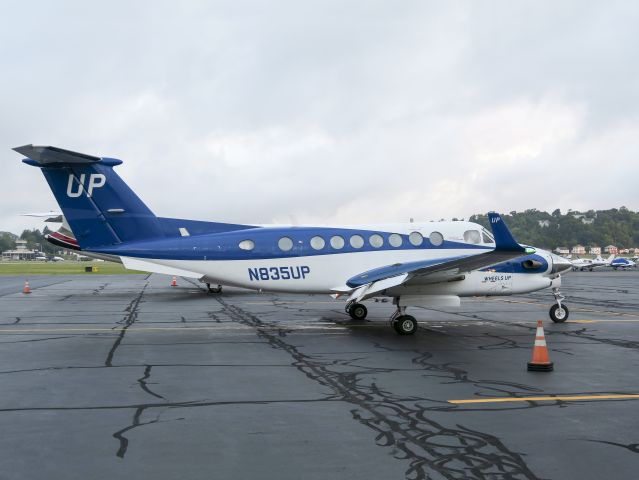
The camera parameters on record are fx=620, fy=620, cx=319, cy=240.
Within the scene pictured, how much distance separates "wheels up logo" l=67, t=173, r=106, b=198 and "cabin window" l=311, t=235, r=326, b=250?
591 centimetres

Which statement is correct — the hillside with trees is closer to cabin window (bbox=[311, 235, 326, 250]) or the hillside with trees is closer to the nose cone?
the nose cone

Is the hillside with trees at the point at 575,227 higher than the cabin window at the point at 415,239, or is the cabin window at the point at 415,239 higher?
the hillside with trees at the point at 575,227

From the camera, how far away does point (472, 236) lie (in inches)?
708

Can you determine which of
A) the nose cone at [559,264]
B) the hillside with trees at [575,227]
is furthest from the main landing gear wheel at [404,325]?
the hillside with trees at [575,227]

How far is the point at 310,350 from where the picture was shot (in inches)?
506

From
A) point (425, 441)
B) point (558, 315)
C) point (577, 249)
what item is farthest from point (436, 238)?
point (577, 249)

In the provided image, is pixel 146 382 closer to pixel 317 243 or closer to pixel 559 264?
pixel 317 243

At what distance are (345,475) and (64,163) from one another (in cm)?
1360

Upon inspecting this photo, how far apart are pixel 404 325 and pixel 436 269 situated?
5.50 ft

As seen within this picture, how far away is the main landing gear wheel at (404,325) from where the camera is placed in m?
15.3

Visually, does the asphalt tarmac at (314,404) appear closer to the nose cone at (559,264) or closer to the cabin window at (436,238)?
the nose cone at (559,264)

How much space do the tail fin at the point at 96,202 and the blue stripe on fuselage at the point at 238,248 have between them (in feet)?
1.29

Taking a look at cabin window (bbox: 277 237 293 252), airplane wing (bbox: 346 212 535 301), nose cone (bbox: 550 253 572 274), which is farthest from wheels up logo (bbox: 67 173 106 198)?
nose cone (bbox: 550 253 572 274)

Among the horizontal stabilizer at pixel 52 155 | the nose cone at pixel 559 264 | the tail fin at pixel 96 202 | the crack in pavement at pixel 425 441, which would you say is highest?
the horizontal stabilizer at pixel 52 155
